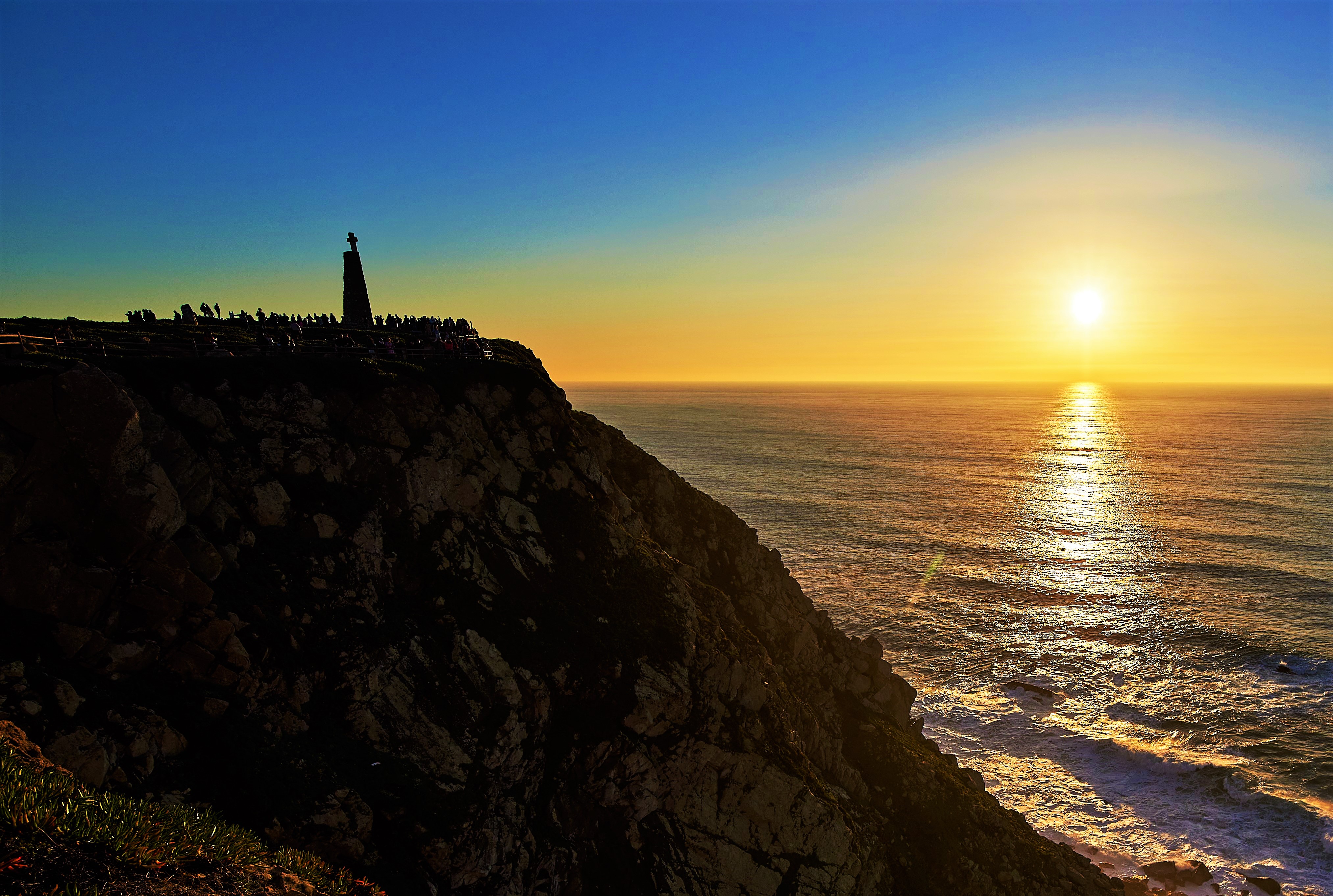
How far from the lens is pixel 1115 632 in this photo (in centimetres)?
5791

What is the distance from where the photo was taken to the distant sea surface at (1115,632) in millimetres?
37094

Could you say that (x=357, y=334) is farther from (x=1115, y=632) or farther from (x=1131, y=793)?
(x=1115, y=632)

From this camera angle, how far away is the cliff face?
1572 cm

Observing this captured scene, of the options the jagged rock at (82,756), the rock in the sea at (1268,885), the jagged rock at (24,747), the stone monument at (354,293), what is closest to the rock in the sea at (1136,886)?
the rock in the sea at (1268,885)

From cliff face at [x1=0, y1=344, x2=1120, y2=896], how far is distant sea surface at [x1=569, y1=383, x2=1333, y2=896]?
14.2 metres

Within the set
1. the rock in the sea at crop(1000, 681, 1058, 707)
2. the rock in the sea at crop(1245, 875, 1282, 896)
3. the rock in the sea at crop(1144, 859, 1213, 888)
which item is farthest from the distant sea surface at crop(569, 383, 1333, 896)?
the rock in the sea at crop(1144, 859, 1213, 888)

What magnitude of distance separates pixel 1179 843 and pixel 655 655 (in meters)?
36.1

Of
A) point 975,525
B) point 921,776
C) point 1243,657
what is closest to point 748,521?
point 975,525

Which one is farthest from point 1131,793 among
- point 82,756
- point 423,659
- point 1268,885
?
point 82,756

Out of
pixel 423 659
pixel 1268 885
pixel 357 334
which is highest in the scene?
pixel 357 334

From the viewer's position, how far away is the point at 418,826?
17312 millimetres

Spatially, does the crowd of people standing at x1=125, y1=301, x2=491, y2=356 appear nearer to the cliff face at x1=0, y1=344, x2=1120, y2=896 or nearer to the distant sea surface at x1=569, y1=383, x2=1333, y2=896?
the cliff face at x1=0, y1=344, x2=1120, y2=896

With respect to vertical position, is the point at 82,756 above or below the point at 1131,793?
above

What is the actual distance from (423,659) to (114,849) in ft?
32.9
